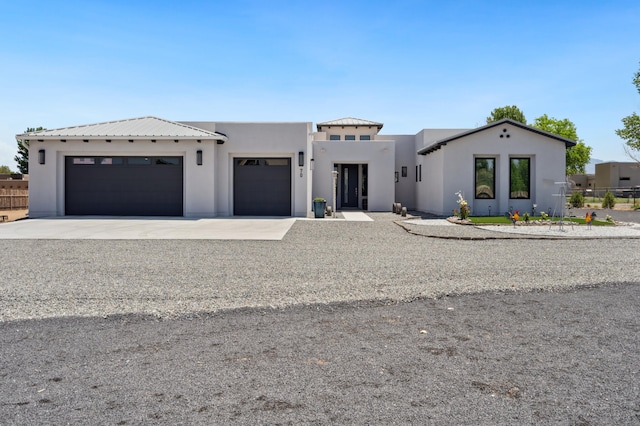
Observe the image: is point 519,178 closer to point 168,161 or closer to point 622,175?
point 168,161

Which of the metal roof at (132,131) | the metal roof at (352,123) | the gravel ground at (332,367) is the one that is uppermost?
the metal roof at (352,123)

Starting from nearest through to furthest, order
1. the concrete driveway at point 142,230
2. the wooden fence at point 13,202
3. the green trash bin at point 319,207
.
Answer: the concrete driveway at point 142,230
the green trash bin at point 319,207
the wooden fence at point 13,202

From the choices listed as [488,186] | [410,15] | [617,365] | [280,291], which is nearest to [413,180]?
[488,186]

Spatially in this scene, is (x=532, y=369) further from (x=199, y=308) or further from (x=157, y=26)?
(x=157, y=26)

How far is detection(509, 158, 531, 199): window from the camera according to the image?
19688mm

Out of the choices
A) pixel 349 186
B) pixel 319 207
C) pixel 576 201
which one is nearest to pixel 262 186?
pixel 319 207

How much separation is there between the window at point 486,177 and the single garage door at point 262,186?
806cm

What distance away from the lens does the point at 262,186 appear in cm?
1938

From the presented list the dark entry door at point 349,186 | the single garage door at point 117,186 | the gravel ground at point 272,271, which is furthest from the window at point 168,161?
the dark entry door at point 349,186

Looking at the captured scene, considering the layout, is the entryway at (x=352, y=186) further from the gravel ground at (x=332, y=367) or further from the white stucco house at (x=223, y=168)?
the gravel ground at (x=332, y=367)

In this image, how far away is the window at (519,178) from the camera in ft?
64.6

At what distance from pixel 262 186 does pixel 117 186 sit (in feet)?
19.0

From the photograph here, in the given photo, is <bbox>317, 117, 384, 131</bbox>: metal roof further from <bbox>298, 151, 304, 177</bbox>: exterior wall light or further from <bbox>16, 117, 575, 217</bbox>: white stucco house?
<bbox>298, 151, 304, 177</bbox>: exterior wall light

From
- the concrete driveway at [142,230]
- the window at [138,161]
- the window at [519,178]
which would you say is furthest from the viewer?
the window at [519,178]
